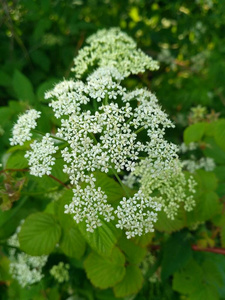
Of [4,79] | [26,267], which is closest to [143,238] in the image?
[26,267]

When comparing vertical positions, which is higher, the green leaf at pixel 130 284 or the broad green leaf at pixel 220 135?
the broad green leaf at pixel 220 135

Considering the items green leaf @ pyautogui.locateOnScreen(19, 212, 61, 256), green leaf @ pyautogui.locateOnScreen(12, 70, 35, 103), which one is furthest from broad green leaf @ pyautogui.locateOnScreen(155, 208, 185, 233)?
green leaf @ pyautogui.locateOnScreen(12, 70, 35, 103)

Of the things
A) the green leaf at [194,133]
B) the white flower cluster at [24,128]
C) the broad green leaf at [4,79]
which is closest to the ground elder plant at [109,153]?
the white flower cluster at [24,128]

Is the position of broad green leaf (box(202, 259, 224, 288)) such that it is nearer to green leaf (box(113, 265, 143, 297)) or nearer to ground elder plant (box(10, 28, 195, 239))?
green leaf (box(113, 265, 143, 297))

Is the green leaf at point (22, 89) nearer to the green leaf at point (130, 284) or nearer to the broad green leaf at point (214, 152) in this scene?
the broad green leaf at point (214, 152)

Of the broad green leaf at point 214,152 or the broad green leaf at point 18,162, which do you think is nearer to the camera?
the broad green leaf at point 18,162

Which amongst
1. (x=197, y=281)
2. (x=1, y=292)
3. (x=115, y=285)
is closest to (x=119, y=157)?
(x=115, y=285)

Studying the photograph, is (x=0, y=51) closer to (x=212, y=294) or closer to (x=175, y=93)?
(x=175, y=93)
